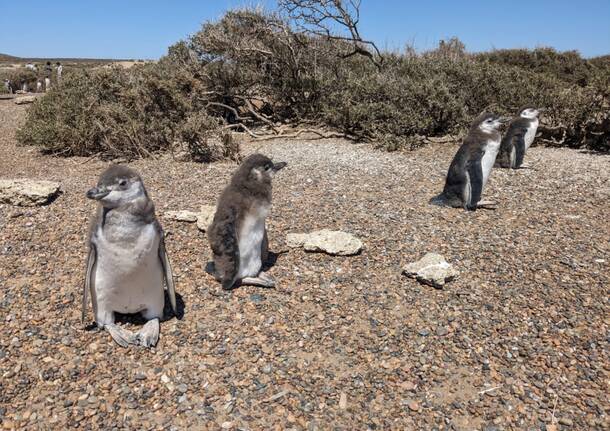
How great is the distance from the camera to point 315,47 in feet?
42.7

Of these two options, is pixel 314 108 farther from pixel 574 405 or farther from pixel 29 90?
pixel 29 90

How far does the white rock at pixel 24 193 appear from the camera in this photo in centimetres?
601

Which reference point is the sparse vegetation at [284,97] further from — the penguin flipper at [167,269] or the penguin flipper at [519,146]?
the penguin flipper at [167,269]

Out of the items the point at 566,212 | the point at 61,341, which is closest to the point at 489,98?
the point at 566,212

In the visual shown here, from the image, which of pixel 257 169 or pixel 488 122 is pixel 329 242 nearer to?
pixel 257 169

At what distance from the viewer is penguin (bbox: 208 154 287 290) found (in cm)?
389

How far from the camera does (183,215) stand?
5.62m

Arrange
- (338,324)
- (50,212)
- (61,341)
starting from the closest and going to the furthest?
1. (61,341)
2. (338,324)
3. (50,212)

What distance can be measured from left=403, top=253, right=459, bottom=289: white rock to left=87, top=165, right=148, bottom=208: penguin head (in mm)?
2467

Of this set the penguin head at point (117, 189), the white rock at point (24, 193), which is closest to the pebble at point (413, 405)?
the penguin head at point (117, 189)

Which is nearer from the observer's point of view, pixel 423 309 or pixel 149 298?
pixel 149 298

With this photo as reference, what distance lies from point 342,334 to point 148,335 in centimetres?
140

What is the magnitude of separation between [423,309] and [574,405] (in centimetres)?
126

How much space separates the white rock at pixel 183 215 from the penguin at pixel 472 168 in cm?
307
